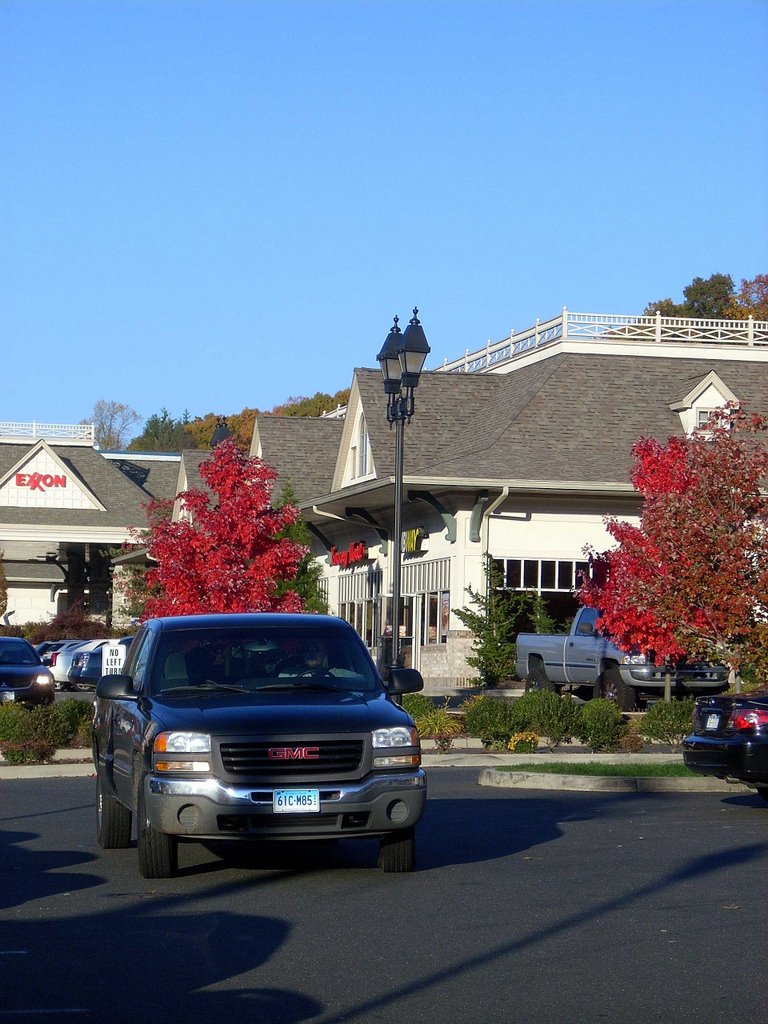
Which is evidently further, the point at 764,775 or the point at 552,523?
the point at 552,523

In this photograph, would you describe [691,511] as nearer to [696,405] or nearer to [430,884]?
[430,884]

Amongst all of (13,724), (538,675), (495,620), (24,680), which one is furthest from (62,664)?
(13,724)

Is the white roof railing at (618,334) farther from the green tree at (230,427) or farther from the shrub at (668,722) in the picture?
the green tree at (230,427)

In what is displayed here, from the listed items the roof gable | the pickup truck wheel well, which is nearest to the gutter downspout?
the pickup truck wheel well

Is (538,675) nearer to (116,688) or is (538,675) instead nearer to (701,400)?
(701,400)

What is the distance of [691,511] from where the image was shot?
63.4ft

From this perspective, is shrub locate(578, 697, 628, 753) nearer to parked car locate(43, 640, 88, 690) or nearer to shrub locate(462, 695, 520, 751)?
shrub locate(462, 695, 520, 751)

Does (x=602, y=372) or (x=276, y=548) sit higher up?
(x=602, y=372)

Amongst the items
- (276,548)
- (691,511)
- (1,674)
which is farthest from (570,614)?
(691,511)

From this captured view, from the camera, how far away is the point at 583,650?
30.1 meters

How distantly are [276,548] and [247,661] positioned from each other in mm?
16547

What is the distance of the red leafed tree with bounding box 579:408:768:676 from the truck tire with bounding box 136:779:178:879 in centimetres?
923

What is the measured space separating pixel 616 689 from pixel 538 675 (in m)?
2.67

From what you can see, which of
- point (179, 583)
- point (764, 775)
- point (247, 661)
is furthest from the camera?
point (179, 583)
